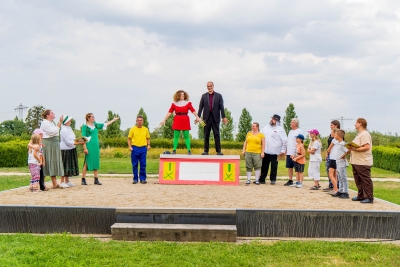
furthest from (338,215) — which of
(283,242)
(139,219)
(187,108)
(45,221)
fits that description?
(187,108)

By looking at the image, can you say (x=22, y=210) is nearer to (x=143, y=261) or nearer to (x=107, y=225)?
(x=107, y=225)

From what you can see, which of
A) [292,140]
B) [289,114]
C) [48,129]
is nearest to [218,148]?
[292,140]

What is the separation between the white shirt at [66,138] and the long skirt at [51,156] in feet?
1.01

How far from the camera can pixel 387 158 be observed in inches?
835

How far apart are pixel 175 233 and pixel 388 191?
786cm

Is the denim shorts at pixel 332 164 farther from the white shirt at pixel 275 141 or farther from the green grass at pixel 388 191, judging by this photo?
the white shirt at pixel 275 141

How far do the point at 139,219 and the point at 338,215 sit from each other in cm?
278

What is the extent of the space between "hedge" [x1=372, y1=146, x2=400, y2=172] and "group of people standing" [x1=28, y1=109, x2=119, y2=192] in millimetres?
14808

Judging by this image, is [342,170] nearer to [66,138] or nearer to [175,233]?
[175,233]

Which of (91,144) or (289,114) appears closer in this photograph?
(91,144)

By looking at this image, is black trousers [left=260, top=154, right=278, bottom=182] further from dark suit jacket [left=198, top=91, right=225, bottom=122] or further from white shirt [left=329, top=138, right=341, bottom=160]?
white shirt [left=329, top=138, right=341, bottom=160]

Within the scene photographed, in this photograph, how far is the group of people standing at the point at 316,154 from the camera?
774 centimetres

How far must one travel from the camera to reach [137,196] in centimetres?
805

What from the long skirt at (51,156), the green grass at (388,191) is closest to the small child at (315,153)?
the green grass at (388,191)
